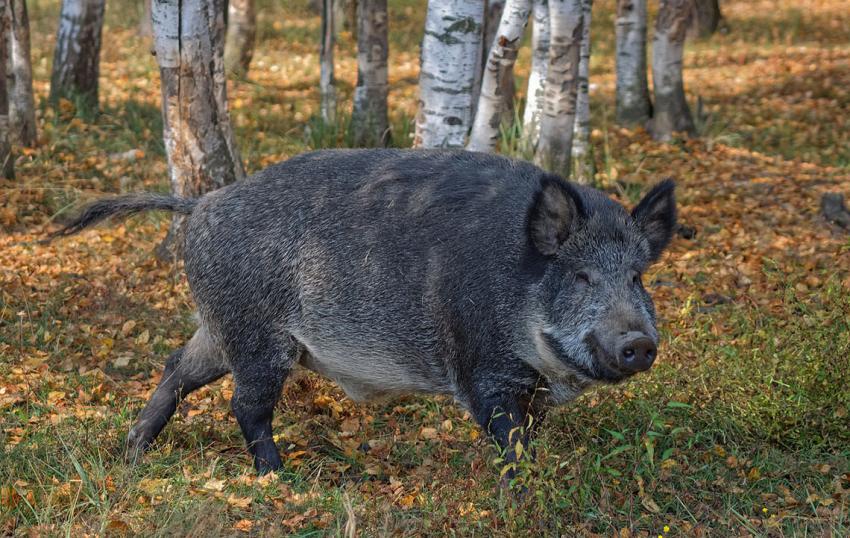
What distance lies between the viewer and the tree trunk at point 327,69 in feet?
37.9

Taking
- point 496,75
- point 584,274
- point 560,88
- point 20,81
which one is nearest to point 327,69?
point 20,81

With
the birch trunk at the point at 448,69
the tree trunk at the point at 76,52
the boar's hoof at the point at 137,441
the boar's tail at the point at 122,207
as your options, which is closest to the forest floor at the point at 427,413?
the boar's hoof at the point at 137,441

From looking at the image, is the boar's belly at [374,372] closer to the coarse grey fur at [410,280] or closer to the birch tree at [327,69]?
the coarse grey fur at [410,280]

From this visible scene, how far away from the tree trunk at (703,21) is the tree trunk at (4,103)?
1616 centimetres

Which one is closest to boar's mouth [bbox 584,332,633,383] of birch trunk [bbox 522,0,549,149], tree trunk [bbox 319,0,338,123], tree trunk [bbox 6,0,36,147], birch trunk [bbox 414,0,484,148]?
birch trunk [bbox 414,0,484,148]

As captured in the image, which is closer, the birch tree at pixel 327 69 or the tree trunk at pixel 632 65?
the birch tree at pixel 327 69

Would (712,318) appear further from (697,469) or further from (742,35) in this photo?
(742,35)

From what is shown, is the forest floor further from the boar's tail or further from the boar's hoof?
the boar's tail

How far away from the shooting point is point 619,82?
535 inches

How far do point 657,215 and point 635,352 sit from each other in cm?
93

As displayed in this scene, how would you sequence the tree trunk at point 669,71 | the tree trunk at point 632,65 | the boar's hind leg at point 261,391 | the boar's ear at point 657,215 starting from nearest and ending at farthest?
the boar's ear at point 657,215 → the boar's hind leg at point 261,391 → the tree trunk at point 669,71 → the tree trunk at point 632,65

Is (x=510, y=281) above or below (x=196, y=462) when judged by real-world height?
above

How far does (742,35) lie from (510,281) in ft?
63.3

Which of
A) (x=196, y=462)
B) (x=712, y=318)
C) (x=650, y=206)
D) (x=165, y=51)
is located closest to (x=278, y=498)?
(x=196, y=462)
